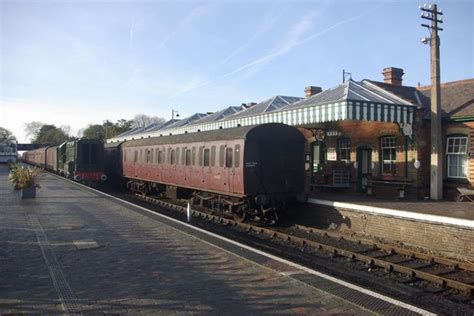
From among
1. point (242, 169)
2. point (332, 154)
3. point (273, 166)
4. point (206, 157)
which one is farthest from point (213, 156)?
point (332, 154)

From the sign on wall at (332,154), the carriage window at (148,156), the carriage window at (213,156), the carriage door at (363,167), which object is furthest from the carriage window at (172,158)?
the carriage door at (363,167)

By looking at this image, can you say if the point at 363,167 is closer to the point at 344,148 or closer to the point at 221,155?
the point at 344,148

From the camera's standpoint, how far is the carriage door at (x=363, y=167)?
19406mm

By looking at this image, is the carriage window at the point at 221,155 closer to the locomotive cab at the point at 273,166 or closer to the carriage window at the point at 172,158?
the locomotive cab at the point at 273,166

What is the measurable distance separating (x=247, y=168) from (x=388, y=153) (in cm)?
764

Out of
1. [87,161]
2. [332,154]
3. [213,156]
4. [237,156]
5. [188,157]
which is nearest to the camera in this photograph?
[237,156]

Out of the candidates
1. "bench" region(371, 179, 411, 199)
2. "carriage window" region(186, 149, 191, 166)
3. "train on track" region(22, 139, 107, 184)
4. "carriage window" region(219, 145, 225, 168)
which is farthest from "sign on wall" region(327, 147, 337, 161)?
"train on track" region(22, 139, 107, 184)

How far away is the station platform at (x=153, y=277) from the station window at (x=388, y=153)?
10.3m

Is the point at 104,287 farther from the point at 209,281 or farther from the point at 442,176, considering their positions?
the point at 442,176

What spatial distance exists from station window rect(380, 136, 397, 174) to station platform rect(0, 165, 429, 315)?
1030 centimetres

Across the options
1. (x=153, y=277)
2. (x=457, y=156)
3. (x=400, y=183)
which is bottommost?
(x=153, y=277)

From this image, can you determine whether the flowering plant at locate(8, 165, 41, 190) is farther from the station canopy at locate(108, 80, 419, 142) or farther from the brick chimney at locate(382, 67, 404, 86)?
the brick chimney at locate(382, 67, 404, 86)

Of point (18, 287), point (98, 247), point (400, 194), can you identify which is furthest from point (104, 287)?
point (400, 194)

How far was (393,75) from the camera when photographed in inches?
915
